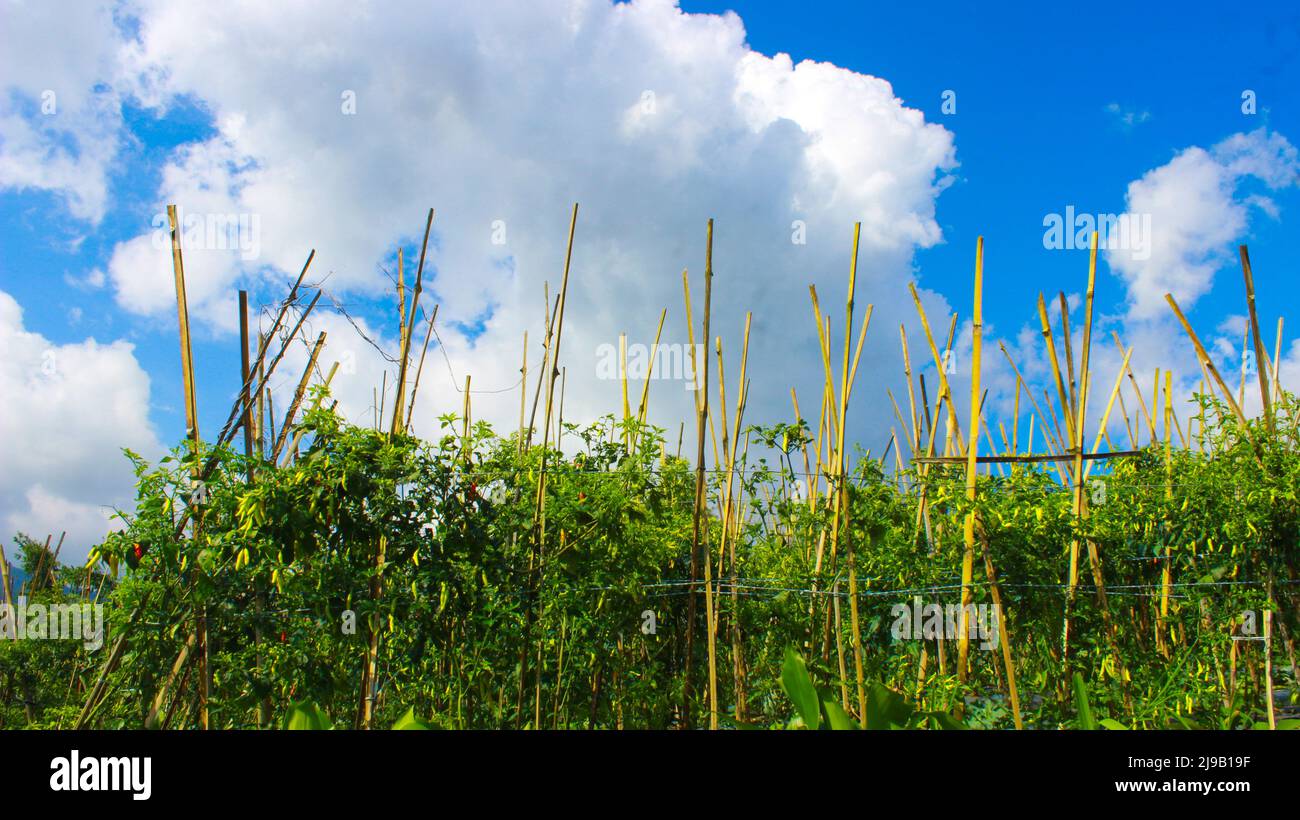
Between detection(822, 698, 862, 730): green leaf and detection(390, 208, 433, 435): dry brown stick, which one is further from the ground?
detection(390, 208, 433, 435): dry brown stick

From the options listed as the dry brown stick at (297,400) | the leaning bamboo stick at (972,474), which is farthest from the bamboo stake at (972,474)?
the dry brown stick at (297,400)

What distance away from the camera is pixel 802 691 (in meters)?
1.46

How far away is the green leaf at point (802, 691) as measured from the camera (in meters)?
1.46

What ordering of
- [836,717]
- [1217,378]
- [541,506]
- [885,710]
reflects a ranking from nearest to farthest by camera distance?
[836,717] < [885,710] < [541,506] < [1217,378]

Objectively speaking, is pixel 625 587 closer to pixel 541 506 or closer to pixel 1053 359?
pixel 541 506

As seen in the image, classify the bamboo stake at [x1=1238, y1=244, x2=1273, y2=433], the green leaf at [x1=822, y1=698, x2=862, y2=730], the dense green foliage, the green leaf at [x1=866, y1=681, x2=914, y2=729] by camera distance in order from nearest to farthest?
the green leaf at [x1=822, y1=698, x2=862, y2=730] < the green leaf at [x1=866, y1=681, x2=914, y2=729] < the dense green foliage < the bamboo stake at [x1=1238, y1=244, x2=1273, y2=433]

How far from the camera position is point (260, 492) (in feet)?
7.95

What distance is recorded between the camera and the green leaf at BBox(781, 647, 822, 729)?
1461 mm

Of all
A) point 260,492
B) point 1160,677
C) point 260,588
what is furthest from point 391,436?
point 1160,677

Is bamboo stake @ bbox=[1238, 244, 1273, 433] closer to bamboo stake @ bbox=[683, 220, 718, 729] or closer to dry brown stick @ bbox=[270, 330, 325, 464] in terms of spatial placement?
bamboo stake @ bbox=[683, 220, 718, 729]

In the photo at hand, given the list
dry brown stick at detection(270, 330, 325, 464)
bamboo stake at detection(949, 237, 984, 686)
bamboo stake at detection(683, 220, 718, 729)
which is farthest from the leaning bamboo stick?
dry brown stick at detection(270, 330, 325, 464)

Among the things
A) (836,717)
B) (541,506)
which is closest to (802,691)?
(836,717)
